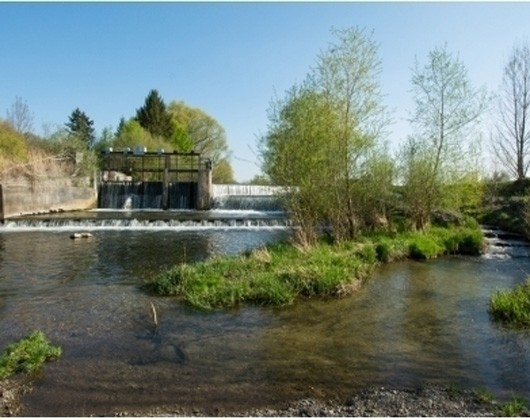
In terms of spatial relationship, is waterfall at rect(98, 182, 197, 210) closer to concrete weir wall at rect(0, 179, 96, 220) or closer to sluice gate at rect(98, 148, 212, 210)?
sluice gate at rect(98, 148, 212, 210)

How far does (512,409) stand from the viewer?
15.5 feet

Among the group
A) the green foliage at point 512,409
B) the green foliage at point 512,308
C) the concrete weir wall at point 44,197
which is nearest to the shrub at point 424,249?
the green foliage at point 512,308

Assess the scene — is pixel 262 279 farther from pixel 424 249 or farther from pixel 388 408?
pixel 424 249

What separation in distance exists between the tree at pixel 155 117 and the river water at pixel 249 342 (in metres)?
50.6

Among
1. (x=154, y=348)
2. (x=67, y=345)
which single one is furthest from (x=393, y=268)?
(x=67, y=345)

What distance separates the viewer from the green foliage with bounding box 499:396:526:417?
4686 mm

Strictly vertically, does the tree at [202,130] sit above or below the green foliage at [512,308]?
above

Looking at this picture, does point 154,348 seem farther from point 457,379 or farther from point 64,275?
point 64,275

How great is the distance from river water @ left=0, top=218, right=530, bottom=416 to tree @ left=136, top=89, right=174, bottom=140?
50.6 m

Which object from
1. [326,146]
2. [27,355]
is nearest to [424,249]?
[326,146]

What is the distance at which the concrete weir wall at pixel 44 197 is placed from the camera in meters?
27.8

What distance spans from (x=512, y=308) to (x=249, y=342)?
525 cm

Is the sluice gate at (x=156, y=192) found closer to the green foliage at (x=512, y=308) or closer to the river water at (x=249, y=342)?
the river water at (x=249, y=342)

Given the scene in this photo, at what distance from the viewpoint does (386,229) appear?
18625mm
